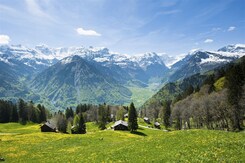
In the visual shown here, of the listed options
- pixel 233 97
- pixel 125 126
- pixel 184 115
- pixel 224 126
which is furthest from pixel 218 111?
pixel 125 126

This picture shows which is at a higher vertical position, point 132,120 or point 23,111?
point 23,111

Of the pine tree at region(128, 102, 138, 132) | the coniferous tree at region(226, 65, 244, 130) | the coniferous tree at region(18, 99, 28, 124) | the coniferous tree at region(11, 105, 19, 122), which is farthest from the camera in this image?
the coniferous tree at region(11, 105, 19, 122)

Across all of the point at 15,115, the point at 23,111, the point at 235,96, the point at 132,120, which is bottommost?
the point at 132,120

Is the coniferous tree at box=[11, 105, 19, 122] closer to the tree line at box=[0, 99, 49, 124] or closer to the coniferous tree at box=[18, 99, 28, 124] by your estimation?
the tree line at box=[0, 99, 49, 124]

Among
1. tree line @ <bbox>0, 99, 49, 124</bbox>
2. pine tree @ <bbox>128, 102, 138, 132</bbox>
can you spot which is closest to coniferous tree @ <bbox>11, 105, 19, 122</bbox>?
tree line @ <bbox>0, 99, 49, 124</bbox>

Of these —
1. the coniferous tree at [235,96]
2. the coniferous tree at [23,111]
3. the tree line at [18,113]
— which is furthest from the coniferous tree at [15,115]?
the coniferous tree at [235,96]

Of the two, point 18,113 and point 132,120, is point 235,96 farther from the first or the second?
point 18,113

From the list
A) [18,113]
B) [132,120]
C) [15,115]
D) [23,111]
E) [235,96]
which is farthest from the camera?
[15,115]

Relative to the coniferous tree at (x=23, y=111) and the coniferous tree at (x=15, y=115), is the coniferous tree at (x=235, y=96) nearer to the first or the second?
the coniferous tree at (x=23, y=111)

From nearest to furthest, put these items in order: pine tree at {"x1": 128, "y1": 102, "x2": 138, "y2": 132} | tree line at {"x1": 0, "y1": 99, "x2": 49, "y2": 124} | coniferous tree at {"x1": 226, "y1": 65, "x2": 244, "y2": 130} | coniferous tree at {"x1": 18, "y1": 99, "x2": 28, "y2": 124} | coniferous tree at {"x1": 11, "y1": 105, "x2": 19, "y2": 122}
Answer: coniferous tree at {"x1": 226, "y1": 65, "x2": 244, "y2": 130} → pine tree at {"x1": 128, "y1": 102, "x2": 138, "y2": 132} → tree line at {"x1": 0, "y1": 99, "x2": 49, "y2": 124} → coniferous tree at {"x1": 18, "y1": 99, "x2": 28, "y2": 124} → coniferous tree at {"x1": 11, "y1": 105, "x2": 19, "y2": 122}

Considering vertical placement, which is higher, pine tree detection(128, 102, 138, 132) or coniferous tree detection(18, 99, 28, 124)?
coniferous tree detection(18, 99, 28, 124)

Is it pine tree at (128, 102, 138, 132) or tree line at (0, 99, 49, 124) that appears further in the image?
tree line at (0, 99, 49, 124)

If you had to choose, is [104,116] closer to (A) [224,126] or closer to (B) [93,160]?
(A) [224,126]

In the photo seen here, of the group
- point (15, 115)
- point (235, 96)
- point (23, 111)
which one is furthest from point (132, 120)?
point (15, 115)
